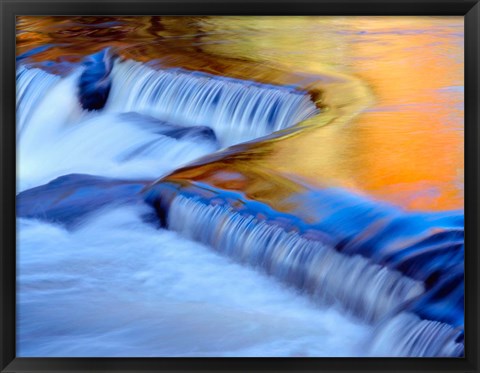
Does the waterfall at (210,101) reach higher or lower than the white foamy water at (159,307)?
higher

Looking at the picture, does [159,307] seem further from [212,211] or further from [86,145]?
[86,145]

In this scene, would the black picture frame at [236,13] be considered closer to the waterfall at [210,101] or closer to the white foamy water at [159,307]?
the white foamy water at [159,307]

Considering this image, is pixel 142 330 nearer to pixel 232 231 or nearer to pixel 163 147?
pixel 232 231

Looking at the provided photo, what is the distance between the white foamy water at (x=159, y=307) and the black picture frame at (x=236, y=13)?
3cm

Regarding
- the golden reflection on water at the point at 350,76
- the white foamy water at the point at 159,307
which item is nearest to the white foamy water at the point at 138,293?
the white foamy water at the point at 159,307

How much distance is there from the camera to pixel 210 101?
174cm

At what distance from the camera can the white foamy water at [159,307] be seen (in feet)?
5.49

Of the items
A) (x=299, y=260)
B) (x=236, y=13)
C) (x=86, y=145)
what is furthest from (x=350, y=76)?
(x=86, y=145)

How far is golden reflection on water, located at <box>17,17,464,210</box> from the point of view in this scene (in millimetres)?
1693

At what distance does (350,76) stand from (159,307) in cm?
82

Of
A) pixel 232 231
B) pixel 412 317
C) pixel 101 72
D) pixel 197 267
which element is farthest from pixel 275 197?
pixel 101 72

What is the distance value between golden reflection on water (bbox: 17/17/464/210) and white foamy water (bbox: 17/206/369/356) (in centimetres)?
30

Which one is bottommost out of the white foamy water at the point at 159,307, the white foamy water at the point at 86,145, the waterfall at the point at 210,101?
the white foamy water at the point at 159,307

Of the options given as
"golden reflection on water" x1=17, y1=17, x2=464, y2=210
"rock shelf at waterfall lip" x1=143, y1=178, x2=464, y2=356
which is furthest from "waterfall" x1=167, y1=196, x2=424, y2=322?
"golden reflection on water" x1=17, y1=17, x2=464, y2=210
